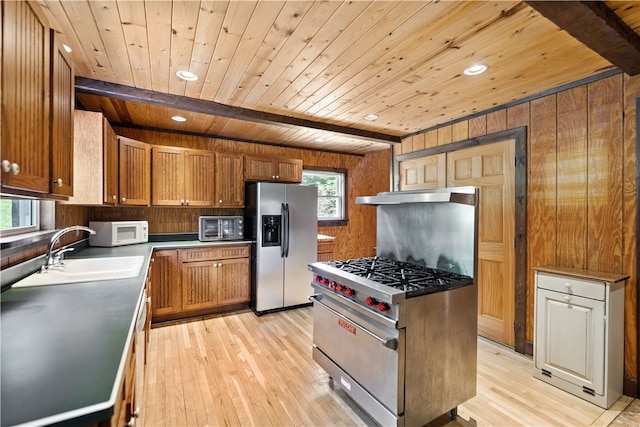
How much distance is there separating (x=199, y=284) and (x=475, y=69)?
11.6ft

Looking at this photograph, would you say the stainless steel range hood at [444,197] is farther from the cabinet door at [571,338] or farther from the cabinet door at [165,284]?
the cabinet door at [165,284]

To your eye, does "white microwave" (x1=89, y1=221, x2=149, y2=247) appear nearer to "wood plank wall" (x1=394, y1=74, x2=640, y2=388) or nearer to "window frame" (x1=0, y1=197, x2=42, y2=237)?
"window frame" (x1=0, y1=197, x2=42, y2=237)

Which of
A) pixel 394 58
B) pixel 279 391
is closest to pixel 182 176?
pixel 279 391

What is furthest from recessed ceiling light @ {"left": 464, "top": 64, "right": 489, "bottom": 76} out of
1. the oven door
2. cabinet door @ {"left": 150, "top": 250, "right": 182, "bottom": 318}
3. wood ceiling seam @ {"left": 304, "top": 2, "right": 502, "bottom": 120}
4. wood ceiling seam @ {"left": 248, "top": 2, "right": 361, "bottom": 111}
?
cabinet door @ {"left": 150, "top": 250, "right": 182, "bottom": 318}

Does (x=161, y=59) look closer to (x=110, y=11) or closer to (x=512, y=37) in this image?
(x=110, y=11)

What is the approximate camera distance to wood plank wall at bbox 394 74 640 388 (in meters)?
2.21

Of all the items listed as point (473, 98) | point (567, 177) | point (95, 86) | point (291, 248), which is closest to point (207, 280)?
point (291, 248)

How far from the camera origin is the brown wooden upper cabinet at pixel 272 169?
415cm

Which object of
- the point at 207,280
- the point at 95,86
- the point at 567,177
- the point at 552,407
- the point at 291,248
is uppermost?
the point at 95,86

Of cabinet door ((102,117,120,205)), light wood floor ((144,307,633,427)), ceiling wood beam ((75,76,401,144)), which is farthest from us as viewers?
cabinet door ((102,117,120,205))

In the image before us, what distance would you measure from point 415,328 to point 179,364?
6.85ft

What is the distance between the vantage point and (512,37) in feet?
5.95

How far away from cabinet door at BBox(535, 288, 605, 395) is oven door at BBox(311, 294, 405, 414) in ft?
4.94

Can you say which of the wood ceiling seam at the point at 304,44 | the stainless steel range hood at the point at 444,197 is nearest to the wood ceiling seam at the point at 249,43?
the wood ceiling seam at the point at 304,44
